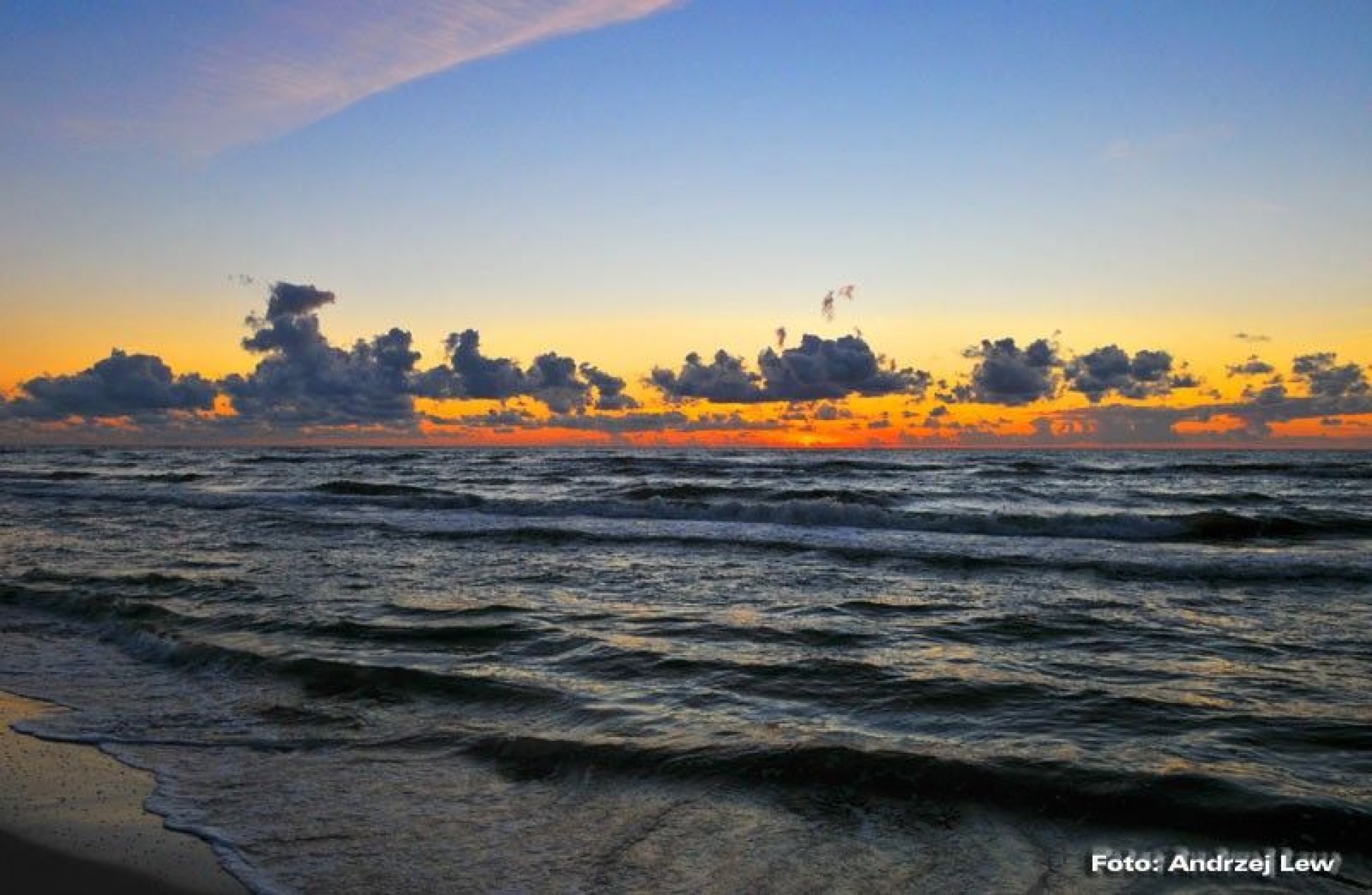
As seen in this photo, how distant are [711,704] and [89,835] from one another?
4.59 meters

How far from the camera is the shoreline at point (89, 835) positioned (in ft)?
15.2

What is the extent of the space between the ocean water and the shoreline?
8.4 inches

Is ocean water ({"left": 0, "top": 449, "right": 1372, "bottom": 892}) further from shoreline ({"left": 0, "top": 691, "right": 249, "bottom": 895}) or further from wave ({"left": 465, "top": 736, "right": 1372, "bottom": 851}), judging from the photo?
shoreline ({"left": 0, "top": 691, "right": 249, "bottom": 895})

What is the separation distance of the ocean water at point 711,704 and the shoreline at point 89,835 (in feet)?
0.70

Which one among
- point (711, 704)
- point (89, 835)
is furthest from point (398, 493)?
point (89, 835)

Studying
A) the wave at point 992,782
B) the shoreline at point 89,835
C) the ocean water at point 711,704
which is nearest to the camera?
the shoreline at point 89,835

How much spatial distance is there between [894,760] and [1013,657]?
3.76 meters

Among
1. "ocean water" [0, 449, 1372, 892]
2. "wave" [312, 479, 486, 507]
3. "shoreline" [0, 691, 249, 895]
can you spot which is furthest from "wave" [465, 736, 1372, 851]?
"wave" [312, 479, 486, 507]

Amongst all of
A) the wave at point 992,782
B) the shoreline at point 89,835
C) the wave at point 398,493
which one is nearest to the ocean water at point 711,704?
the wave at point 992,782

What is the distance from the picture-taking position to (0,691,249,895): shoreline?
15.2 ft

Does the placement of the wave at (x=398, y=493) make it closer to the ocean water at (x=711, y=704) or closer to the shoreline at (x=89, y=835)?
the ocean water at (x=711, y=704)

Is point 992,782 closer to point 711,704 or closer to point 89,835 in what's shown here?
point 711,704

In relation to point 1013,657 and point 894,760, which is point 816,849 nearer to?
point 894,760

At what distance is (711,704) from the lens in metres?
7.87
